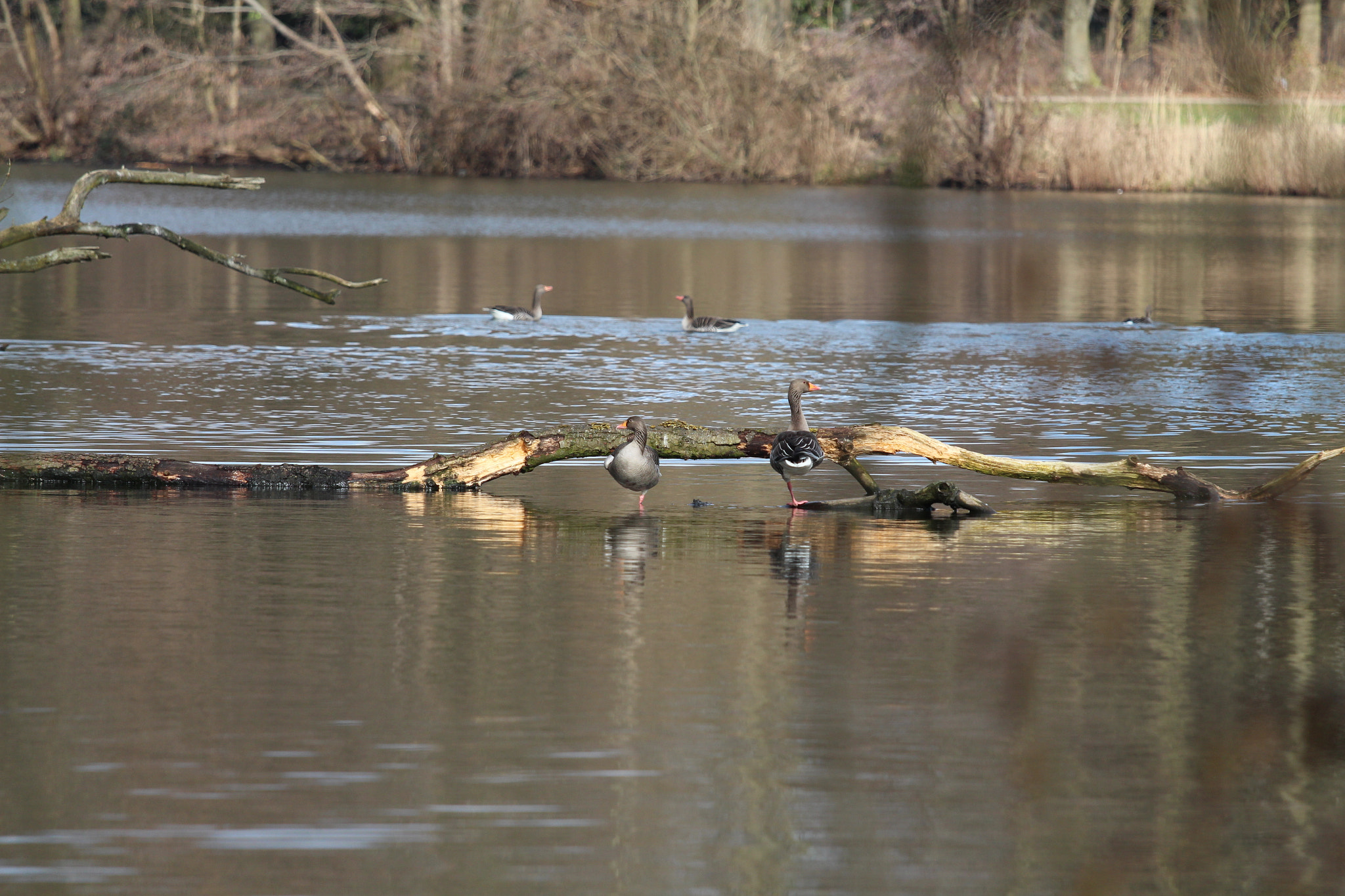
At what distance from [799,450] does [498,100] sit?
155ft

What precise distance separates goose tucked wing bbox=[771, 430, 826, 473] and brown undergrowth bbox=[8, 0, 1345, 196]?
30691mm

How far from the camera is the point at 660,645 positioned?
7.09m

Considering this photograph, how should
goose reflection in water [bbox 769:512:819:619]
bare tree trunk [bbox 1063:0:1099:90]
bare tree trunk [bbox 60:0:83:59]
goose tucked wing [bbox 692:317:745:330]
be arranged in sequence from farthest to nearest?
1. bare tree trunk [bbox 60:0:83:59]
2. goose tucked wing [bbox 692:317:745:330]
3. goose reflection in water [bbox 769:512:819:619]
4. bare tree trunk [bbox 1063:0:1099:90]

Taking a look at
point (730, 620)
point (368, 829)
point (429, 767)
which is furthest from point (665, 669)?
point (368, 829)

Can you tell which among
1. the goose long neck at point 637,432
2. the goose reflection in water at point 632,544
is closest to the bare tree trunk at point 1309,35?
the goose reflection in water at point 632,544

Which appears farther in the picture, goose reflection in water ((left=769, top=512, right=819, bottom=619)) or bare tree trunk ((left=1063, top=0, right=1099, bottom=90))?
Answer: goose reflection in water ((left=769, top=512, right=819, bottom=619))

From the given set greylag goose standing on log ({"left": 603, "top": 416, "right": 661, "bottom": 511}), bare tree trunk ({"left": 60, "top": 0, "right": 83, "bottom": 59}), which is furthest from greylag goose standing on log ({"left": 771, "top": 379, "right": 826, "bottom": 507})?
bare tree trunk ({"left": 60, "top": 0, "right": 83, "bottom": 59})

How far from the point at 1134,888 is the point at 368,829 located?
192 cm

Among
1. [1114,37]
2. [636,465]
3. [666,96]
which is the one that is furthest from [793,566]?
[666,96]

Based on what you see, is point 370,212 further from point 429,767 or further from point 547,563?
point 429,767

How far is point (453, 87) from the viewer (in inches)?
2211

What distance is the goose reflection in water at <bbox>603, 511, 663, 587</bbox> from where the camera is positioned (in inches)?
338

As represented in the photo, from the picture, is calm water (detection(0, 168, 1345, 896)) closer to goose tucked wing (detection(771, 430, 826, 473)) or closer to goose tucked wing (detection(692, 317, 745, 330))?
goose tucked wing (detection(771, 430, 826, 473))

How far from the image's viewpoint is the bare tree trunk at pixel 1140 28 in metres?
2.78
